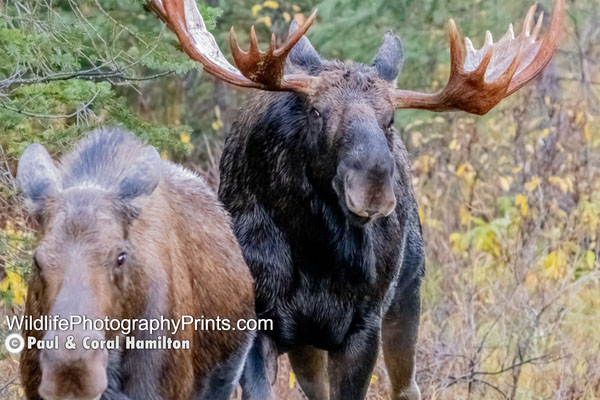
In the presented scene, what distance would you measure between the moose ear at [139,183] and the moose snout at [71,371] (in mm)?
729

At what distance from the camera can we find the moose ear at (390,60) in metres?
7.33

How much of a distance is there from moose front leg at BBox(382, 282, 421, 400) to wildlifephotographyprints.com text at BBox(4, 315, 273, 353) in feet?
4.36

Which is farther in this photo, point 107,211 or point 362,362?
point 362,362

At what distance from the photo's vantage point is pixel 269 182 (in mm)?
7109

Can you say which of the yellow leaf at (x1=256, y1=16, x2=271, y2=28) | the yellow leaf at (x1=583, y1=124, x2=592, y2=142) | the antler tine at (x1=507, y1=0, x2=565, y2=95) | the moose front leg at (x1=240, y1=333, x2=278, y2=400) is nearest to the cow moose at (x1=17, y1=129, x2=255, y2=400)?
the moose front leg at (x1=240, y1=333, x2=278, y2=400)

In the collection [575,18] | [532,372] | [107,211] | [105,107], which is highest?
[575,18]

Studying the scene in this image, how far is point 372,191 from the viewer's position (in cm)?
641

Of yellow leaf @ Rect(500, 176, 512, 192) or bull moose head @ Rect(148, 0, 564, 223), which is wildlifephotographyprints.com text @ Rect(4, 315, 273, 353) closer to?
bull moose head @ Rect(148, 0, 564, 223)

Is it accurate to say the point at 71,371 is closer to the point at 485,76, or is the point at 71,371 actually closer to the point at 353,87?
the point at 353,87

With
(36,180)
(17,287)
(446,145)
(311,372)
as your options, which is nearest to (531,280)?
(446,145)

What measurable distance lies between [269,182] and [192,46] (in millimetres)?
882

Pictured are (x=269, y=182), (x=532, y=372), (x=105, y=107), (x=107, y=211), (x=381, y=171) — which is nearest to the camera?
(x=107, y=211)

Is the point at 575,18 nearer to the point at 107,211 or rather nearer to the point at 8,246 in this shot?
the point at 8,246

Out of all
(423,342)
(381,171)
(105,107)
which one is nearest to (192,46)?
(105,107)
